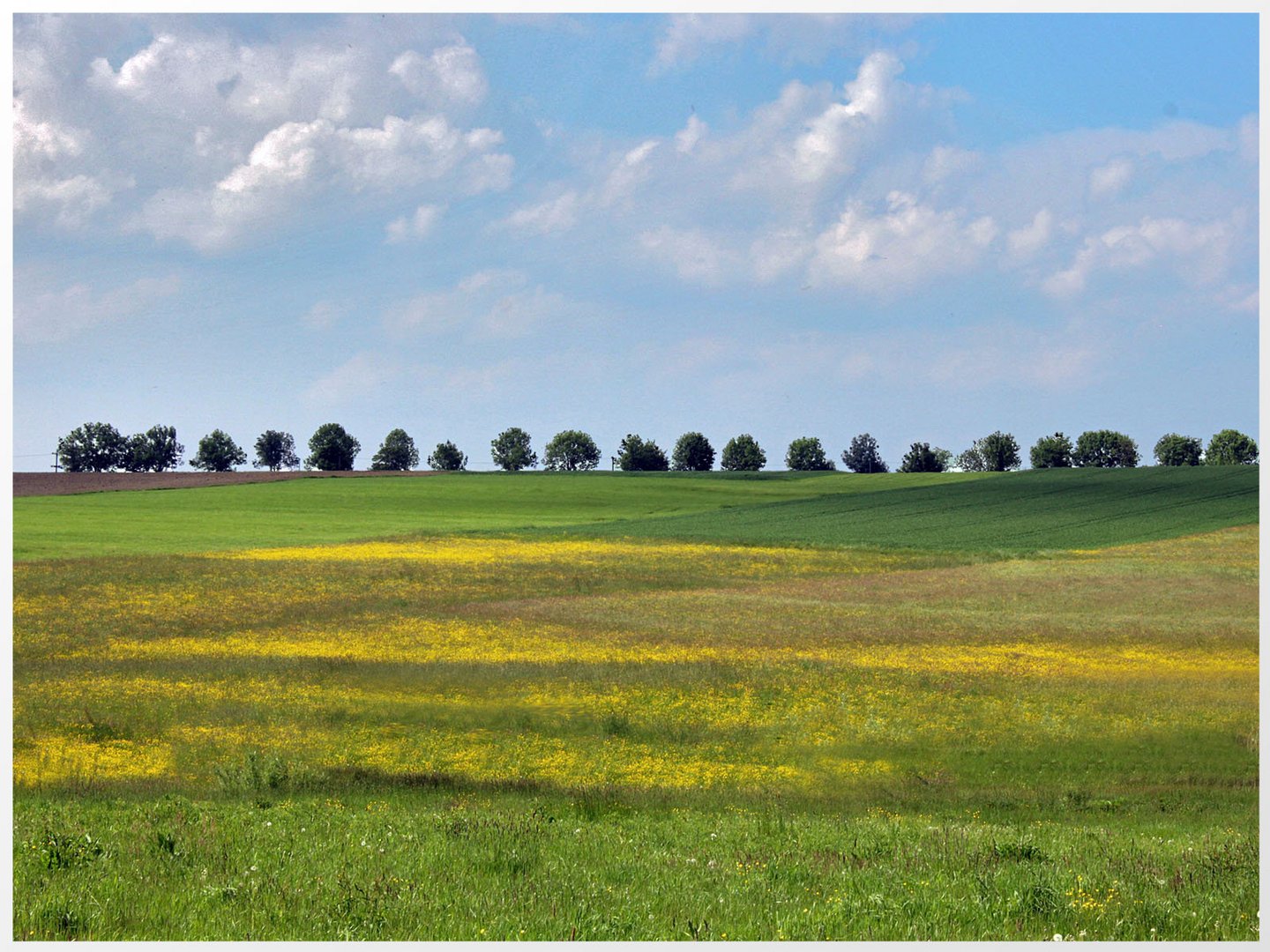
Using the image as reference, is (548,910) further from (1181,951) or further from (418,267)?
(418,267)

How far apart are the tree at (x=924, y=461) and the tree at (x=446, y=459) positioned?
18.3m

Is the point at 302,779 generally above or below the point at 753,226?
below

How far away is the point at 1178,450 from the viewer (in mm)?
38281

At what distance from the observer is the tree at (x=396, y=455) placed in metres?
24.7

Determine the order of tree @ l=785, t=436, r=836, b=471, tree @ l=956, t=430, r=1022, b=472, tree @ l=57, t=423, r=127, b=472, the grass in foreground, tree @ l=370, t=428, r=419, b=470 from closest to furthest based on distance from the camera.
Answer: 1. the grass in foreground
2. tree @ l=57, t=423, r=127, b=472
3. tree @ l=370, t=428, r=419, b=470
4. tree @ l=785, t=436, r=836, b=471
5. tree @ l=956, t=430, r=1022, b=472

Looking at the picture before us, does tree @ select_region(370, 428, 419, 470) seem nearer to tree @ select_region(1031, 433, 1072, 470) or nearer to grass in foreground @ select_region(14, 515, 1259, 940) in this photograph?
grass in foreground @ select_region(14, 515, 1259, 940)

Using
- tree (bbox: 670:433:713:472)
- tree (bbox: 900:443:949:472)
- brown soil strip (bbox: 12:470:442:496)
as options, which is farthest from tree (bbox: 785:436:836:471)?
brown soil strip (bbox: 12:470:442:496)

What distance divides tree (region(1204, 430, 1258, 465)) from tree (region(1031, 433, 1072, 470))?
4020 millimetres

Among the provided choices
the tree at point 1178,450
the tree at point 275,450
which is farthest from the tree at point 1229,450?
the tree at point 275,450

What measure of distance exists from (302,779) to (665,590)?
1180cm

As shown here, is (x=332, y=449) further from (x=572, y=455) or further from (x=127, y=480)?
(x=572, y=455)

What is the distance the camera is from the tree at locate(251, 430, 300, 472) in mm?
18609
